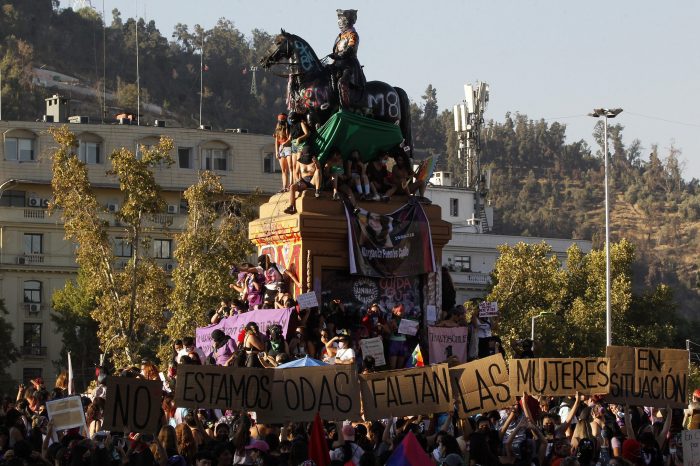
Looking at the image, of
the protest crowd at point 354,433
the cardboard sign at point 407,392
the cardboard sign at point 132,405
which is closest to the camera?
the protest crowd at point 354,433

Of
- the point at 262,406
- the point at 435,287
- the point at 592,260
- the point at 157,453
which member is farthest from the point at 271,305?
the point at 592,260

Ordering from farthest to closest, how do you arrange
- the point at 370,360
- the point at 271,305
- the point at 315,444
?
1. the point at 271,305
2. the point at 370,360
3. the point at 315,444

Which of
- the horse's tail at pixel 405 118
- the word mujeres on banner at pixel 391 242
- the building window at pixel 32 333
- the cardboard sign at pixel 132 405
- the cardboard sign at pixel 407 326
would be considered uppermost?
the horse's tail at pixel 405 118

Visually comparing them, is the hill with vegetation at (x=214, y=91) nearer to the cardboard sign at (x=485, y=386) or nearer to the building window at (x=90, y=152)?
the building window at (x=90, y=152)

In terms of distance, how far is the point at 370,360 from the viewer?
2808 cm

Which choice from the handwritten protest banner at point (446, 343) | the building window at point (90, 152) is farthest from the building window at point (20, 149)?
the handwritten protest banner at point (446, 343)

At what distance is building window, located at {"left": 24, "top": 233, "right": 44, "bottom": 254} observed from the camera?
8475 centimetres

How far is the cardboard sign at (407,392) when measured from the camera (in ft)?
66.8

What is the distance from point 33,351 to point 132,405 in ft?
219

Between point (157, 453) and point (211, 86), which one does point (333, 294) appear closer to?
point (157, 453)

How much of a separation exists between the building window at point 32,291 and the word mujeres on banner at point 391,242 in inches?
2175

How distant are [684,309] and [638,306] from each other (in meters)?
80.5

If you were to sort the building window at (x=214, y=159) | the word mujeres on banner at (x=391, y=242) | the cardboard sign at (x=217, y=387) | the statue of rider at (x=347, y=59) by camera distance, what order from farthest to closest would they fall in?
the building window at (x=214, y=159) < the statue of rider at (x=347, y=59) < the word mujeres on banner at (x=391, y=242) < the cardboard sign at (x=217, y=387)

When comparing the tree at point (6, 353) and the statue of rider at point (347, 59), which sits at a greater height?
the statue of rider at point (347, 59)
